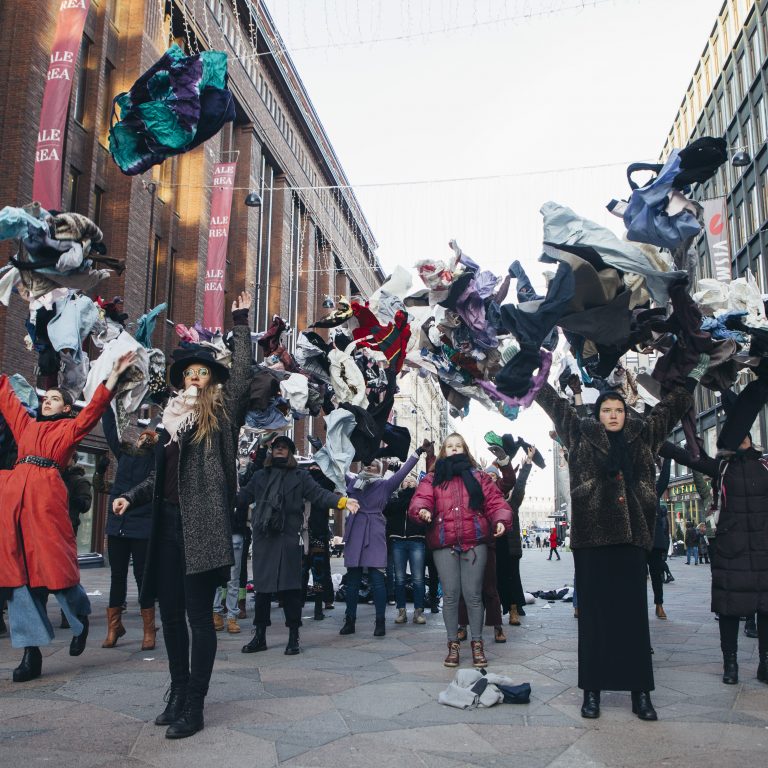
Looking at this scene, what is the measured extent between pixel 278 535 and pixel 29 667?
227 cm

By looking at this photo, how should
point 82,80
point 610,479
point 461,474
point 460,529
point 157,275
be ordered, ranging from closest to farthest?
point 610,479 < point 460,529 < point 461,474 < point 82,80 < point 157,275

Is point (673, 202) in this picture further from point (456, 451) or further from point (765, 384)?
point (456, 451)

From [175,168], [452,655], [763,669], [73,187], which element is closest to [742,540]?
[763,669]

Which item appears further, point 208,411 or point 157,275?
point 157,275

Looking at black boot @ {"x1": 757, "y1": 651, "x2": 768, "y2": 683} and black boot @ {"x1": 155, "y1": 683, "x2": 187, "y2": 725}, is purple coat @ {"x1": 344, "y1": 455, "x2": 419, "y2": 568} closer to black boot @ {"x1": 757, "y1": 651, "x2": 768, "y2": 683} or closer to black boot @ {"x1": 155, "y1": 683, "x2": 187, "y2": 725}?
black boot @ {"x1": 757, "y1": 651, "x2": 768, "y2": 683}

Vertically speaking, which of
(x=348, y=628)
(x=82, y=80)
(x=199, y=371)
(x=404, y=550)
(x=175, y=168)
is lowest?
(x=348, y=628)

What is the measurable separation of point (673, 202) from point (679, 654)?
12.8 ft

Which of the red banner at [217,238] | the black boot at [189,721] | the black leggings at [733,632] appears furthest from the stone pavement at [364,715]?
the red banner at [217,238]

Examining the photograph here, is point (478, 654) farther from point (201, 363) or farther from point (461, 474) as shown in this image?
point (201, 363)

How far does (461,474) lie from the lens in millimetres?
6277

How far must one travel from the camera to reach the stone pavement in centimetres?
361

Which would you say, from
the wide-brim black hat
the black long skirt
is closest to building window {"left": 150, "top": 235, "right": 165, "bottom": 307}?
the wide-brim black hat

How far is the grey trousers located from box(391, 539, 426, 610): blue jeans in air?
2.76m

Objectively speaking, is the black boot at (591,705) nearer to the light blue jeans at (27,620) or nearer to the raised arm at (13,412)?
the light blue jeans at (27,620)
